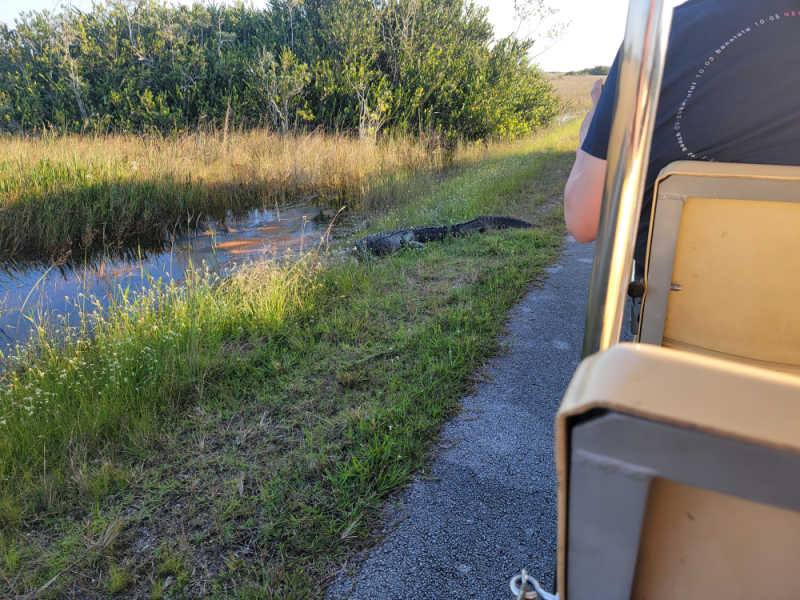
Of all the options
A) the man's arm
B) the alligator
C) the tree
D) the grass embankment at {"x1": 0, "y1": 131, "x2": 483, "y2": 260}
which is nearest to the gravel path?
the man's arm

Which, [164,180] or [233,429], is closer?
[233,429]

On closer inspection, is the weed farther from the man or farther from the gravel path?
the man

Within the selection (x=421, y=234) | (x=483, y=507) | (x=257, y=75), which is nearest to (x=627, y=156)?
(x=483, y=507)

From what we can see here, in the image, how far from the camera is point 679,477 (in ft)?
1.13

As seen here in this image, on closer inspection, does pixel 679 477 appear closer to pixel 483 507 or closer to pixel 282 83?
pixel 483 507

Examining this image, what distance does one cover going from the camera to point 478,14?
13430 mm

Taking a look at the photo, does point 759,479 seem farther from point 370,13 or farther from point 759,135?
point 370,13

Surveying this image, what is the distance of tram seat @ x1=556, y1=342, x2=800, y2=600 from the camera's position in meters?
0.32

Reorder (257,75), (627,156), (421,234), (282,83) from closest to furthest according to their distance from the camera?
(627,156) < (421,234) < (282,83) < (257,75)

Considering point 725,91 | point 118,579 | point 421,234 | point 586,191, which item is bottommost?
point 118,579

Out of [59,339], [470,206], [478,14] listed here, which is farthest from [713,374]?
[478,14]

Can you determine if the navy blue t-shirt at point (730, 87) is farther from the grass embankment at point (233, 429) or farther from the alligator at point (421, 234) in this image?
the alligator at point (421, 234)

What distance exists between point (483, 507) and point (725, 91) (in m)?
1.45

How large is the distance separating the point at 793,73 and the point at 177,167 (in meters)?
8.07
